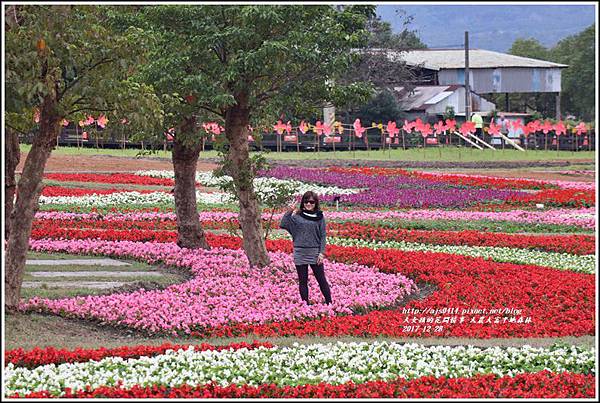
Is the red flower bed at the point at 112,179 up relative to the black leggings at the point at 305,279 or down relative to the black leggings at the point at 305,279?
up

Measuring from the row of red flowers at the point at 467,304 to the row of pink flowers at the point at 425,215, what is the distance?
22.4 ft

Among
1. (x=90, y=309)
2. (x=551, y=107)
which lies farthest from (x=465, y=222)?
(x=551, y=107)

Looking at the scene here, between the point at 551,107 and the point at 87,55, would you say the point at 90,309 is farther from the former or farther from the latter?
the point at 551,107

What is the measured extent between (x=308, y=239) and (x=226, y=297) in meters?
1.42

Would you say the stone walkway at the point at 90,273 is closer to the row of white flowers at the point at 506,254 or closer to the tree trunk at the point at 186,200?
the tree trunk at the point at 186,200

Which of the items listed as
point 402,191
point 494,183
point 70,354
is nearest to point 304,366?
point 70,354

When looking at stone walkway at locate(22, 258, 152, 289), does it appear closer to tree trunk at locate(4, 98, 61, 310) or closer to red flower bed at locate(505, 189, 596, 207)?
tree trunk at locate(4, 98, 61, 310)

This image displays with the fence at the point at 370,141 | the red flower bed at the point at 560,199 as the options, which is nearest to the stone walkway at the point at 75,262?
the red flower bed at the point at 560,199

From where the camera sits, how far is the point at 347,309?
47.8 ft

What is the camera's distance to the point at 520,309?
14.5 m

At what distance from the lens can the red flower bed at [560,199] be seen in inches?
1196

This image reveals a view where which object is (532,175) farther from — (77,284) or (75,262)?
(77,284)

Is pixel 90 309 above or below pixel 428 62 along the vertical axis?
below

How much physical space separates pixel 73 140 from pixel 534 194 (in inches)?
1248
